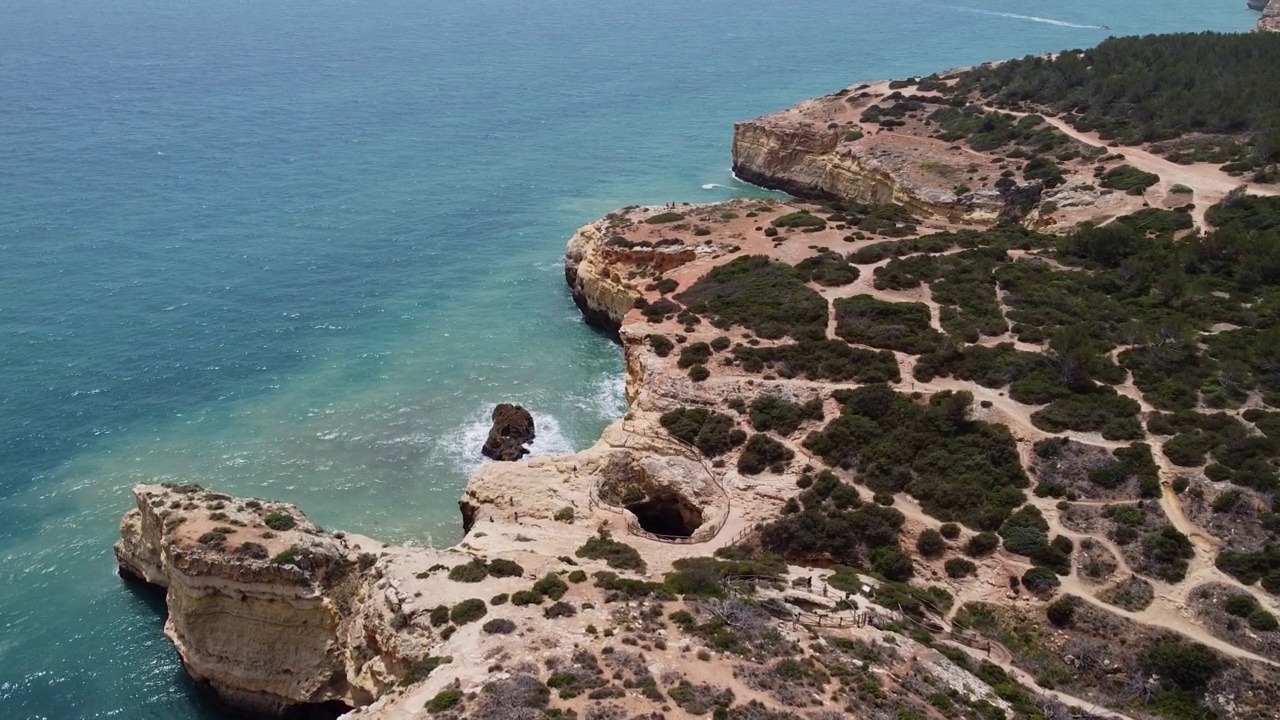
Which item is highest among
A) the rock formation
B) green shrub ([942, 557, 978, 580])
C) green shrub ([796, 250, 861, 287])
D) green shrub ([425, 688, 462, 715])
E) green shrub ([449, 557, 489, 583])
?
the rock formation

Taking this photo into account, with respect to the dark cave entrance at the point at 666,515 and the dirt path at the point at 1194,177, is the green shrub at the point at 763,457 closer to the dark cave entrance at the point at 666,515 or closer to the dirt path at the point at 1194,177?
the dark cave entrance at the point at 666,515

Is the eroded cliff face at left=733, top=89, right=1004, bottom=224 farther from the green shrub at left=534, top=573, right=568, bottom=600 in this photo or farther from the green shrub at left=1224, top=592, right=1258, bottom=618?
the green shrub at left=534, top=573, right=568, bottom=600

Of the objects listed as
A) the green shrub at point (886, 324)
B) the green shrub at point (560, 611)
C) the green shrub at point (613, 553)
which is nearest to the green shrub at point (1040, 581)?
the green shrub at point (613, 553)

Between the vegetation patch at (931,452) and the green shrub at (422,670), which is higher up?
the green shrub at (422,670)

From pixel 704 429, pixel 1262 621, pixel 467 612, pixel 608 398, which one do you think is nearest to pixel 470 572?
pixel 467 612

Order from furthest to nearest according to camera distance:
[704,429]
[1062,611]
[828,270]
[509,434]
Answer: [828,270]
[509,434]
[704,429]
[1062,611]

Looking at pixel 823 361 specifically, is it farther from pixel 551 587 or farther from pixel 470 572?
pixel 470 572

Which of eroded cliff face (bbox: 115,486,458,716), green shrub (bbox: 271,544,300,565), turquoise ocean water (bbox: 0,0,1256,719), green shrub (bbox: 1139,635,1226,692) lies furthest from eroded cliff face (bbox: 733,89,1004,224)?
green shrub (bbox: 271,544,300,565)
